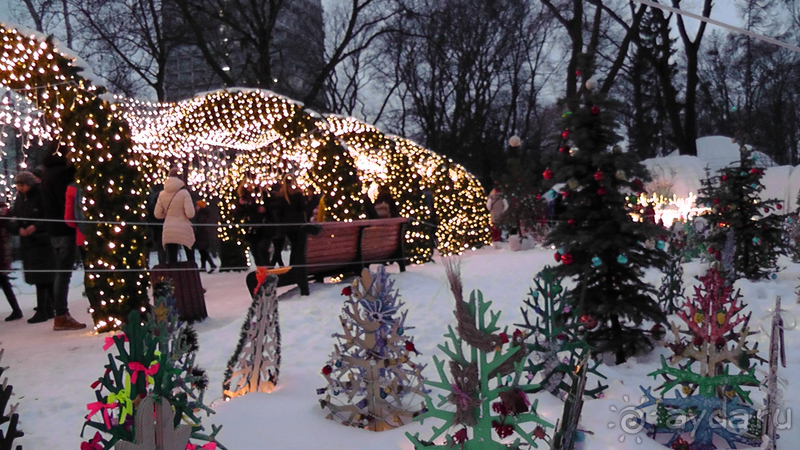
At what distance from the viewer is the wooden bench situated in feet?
28.9

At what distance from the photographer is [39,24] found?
1806 centimetres

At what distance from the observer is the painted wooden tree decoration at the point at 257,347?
14.0 feet

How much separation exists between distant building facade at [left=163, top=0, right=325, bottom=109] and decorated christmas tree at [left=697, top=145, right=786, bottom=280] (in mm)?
15850

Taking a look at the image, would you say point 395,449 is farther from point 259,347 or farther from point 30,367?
point 30,367

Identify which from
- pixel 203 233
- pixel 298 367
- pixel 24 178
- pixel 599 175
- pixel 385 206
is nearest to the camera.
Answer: pixel 599 175

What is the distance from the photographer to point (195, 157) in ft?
48.8

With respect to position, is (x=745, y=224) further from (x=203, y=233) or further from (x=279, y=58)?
(x=279, y=58)

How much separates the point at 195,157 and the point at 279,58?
35.9 ft

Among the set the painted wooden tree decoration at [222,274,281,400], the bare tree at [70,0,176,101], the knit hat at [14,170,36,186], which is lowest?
the painted wooden tree decoration at [222,274,281,400]

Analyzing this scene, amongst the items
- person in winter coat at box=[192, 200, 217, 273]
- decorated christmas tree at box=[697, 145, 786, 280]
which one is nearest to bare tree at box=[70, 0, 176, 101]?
person in winter coat at box=[192, 200, 217, 273]

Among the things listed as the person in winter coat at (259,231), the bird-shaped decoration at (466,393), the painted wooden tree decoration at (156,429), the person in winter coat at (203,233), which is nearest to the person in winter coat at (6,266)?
the person in winter coat at (259,231)

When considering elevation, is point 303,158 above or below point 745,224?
above

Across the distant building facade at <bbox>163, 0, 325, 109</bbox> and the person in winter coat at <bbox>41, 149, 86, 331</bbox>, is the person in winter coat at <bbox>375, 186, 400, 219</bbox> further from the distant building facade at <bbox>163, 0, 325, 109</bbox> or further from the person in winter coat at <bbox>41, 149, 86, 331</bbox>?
the distant building facade at <bbox>163, 0, 325, 109</bbox>

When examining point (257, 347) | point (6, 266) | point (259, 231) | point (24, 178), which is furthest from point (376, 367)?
point (6, 266)
